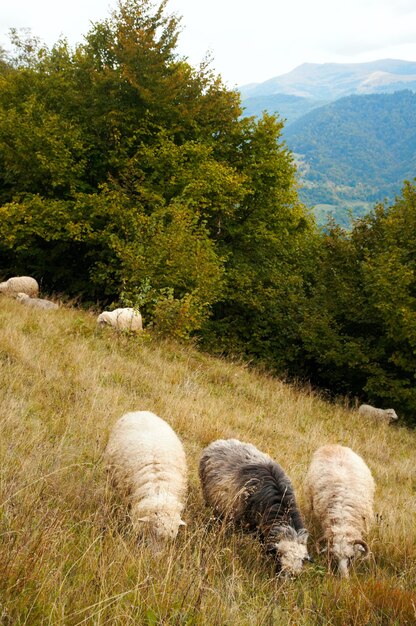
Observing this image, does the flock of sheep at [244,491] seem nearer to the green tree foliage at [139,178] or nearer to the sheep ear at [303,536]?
the sheep ear at [303,536]

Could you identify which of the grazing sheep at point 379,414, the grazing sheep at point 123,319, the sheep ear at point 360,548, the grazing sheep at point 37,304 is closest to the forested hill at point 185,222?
the grazing sheep at point 379,414

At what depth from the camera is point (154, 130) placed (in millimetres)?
19547

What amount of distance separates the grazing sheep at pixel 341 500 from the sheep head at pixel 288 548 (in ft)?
1.37

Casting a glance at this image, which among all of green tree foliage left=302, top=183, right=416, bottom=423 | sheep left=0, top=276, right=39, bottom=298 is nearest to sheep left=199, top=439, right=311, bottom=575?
green tree foliage left=302, top=183, right=416, bottom=423

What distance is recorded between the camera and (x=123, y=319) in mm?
12117

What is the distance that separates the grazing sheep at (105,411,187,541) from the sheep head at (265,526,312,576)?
2.96 ft

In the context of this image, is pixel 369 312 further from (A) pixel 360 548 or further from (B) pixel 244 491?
(B) pixel 244 491

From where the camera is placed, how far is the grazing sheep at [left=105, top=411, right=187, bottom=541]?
3.90 meters

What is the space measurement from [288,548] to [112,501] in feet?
5.75

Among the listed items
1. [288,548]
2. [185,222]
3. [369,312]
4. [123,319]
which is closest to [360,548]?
[288,548]

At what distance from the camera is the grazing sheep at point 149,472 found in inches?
154

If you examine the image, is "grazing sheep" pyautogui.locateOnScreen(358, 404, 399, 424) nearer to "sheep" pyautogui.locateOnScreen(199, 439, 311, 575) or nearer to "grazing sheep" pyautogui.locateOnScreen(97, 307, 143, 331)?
"grazing sheep" pyautogui.locateOnScreen(97, 307, 143, 331)

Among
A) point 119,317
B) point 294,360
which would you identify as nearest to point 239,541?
point 119,317

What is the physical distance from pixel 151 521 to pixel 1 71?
115 feet
